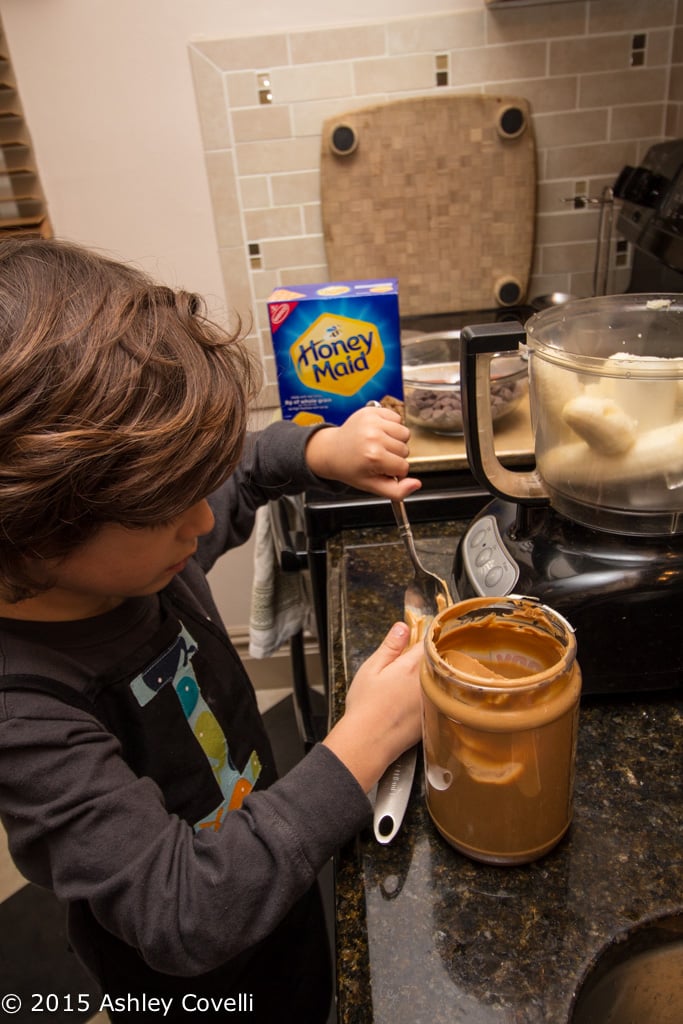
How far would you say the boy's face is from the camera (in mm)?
531

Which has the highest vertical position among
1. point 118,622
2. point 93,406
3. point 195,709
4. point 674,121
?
point 674,121

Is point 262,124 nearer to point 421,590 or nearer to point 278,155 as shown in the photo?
point 278,155

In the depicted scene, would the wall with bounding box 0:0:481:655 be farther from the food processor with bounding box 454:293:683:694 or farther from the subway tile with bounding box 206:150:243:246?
the food processor with bounding box 454:293:683:694

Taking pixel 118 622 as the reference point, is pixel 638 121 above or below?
above

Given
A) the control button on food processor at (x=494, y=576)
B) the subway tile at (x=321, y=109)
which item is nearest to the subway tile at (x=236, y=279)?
the subway tile at (x=321, y=109)

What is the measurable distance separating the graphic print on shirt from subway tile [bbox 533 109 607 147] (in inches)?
50.1

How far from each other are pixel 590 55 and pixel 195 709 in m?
1.42

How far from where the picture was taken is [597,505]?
2.05ft

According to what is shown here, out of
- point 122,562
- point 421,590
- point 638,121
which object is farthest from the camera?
point 638,121

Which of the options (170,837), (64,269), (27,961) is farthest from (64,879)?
(27,961)

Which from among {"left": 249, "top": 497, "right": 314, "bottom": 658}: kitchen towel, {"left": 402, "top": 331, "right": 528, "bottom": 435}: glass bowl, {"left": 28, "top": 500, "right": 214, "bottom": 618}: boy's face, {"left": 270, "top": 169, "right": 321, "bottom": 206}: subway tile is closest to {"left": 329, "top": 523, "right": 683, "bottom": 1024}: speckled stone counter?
{"left": 28, "top": 500, "right": 214, "bottom": 618}: boy's face

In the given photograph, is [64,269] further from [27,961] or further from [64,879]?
[27,961]

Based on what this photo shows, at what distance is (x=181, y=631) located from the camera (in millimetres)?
730

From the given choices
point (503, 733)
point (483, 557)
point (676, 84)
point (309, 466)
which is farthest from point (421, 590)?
point (676, 84)
